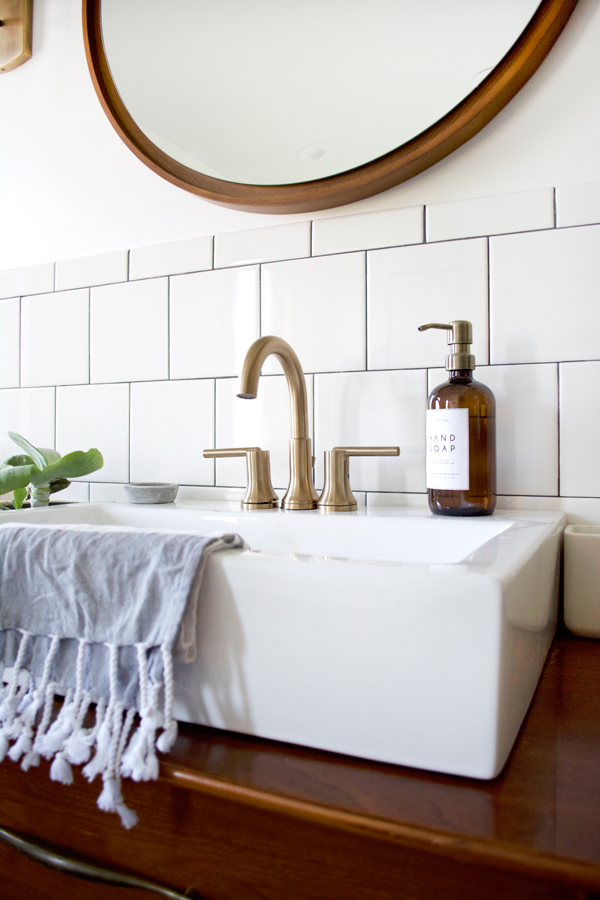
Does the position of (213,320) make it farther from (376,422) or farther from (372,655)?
(372,655)

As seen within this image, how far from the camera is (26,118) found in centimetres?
105

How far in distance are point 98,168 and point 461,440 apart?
0.76m

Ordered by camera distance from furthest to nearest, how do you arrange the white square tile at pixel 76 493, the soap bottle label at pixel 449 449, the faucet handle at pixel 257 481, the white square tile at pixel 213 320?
the white square tile at pixel 76 493 → the white square tile at pixel 213 320 → the faucet handle at pixel 257 481 → the soap bottle label at pixel 449 449

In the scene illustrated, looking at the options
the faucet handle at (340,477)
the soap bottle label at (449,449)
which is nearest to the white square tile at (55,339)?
the faucet handle at (340,477)

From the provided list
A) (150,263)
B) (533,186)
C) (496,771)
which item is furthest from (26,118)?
(496,771)

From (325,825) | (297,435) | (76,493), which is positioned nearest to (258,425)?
(297,435)

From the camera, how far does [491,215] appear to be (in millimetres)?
730

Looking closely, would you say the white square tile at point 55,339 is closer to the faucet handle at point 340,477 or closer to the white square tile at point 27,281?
the white square tile at point 27,281

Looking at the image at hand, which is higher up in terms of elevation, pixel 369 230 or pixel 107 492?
pixel 369 230

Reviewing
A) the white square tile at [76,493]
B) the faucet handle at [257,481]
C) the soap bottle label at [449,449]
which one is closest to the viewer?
the soap bottle label at [449,449]

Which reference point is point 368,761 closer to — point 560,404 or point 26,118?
point 560,404

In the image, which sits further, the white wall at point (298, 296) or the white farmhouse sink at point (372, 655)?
the white wall at point (298, 296)

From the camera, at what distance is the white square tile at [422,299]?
737mm

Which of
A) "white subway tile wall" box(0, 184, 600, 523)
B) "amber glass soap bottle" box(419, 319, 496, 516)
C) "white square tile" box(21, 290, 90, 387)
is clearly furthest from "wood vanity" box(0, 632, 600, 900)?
"white square tile" box(21, 290, 90, 387)
